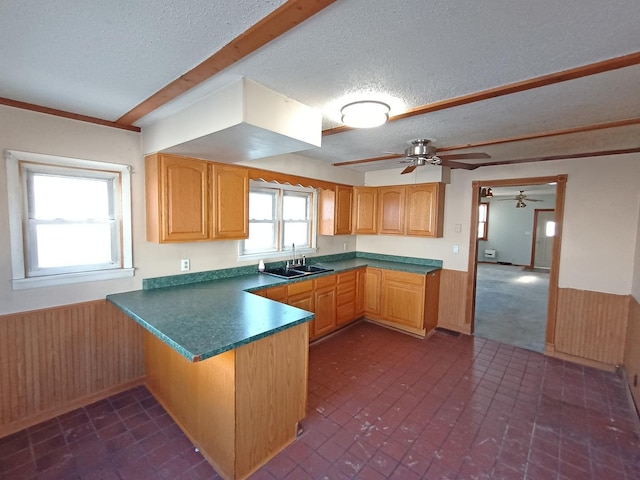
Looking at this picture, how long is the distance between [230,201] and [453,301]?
3.30m

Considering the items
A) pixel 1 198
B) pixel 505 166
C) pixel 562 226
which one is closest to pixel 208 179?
pixel 1 198

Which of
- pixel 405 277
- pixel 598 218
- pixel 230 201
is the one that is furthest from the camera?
pixel 405 277

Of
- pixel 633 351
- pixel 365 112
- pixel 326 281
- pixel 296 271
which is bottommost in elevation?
pixel 633 351

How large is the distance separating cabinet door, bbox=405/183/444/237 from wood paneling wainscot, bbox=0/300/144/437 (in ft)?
11.7

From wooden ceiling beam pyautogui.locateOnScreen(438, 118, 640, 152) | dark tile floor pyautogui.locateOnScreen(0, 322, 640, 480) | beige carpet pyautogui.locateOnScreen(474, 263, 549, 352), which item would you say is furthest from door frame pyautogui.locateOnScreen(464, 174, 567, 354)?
wooden ceiling beam pyautogui.locateOnScreen(438, 118, 640, 152)

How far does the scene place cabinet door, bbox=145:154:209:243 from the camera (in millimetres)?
2404

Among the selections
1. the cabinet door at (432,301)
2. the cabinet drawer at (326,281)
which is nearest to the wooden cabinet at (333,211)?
the cabinet drawer at (326,281)

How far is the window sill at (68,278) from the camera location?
2.08 metres

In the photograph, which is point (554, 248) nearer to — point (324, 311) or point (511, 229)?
point (324, 311)

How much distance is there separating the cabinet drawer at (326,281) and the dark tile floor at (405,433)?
901 millimetres

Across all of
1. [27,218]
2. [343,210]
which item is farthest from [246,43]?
[343,210]

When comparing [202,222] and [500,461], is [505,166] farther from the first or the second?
[202,222]

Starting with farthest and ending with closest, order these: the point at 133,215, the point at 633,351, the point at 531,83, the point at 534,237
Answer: the point at 534,237 → the point at 633,351 → the point at 133,215 → the point at 531,83

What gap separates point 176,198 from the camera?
8.10ft
